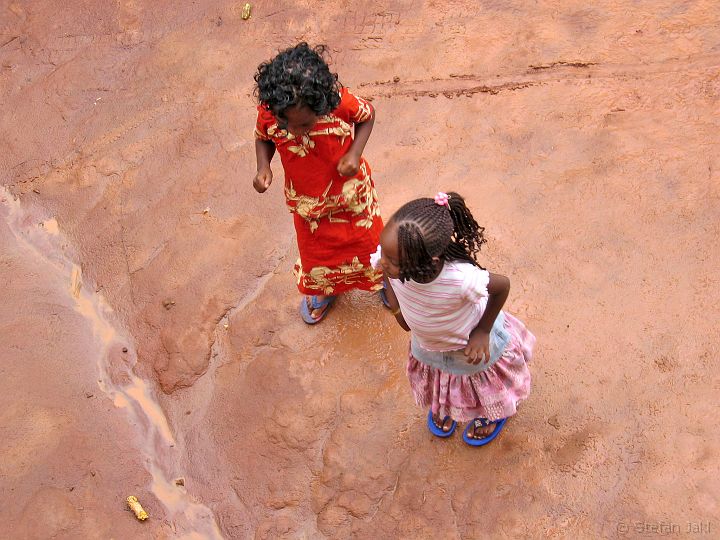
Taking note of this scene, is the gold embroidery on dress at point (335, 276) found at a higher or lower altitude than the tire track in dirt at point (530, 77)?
lower

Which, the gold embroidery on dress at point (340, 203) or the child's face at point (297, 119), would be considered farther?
the gold embroidery on dress at point (340, 203)

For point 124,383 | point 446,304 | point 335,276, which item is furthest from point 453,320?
point 124,383

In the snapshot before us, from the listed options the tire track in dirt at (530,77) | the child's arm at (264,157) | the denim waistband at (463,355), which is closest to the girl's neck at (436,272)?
the denim waistband at (463,355)

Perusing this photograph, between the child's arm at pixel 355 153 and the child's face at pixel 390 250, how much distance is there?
61 cm

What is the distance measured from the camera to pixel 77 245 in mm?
3938

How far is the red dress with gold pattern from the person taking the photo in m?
2.61

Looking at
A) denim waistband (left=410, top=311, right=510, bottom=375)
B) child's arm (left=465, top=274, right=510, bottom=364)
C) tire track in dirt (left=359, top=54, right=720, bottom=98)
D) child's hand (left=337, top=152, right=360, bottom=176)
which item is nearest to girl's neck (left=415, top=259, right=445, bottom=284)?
child's arm (left=465, top=274, right=510, bottom=364)

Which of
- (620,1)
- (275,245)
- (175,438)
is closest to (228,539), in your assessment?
(175,438)

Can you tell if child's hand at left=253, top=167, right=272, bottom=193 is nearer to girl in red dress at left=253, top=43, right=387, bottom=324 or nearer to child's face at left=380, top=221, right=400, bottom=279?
girl in red dress at left=253, top=43, right=387, bottom=324

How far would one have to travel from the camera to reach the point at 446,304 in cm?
218

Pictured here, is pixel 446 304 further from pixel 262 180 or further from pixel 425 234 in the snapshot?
pixel 262 180

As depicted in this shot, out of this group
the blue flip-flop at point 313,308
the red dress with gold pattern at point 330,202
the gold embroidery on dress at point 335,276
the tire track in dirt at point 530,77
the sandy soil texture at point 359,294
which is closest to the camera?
the red dress with gold pattern at point 330,202

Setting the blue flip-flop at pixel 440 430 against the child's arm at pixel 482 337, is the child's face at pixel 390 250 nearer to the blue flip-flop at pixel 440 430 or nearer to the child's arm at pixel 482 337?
the child's arm at pixel 482 337

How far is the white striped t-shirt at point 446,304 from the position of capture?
2115 mm
